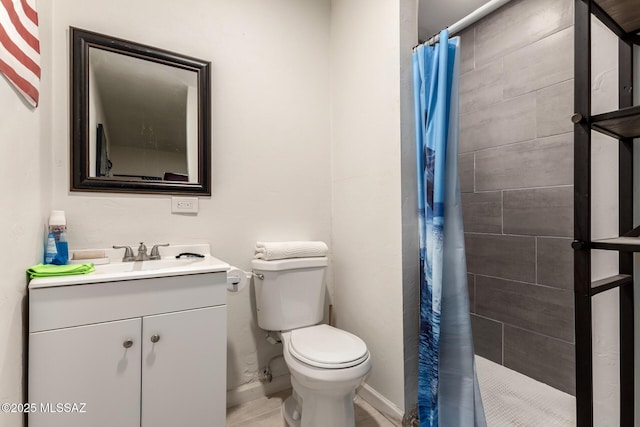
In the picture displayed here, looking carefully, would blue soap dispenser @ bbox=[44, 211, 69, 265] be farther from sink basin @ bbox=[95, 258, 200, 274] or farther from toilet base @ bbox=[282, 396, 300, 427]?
toilet base @ bbox=[282, 396, 300, 427]

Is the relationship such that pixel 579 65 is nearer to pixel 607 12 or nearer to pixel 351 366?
pixel 607 12

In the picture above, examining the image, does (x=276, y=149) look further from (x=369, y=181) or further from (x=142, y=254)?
(x=142, y=254)

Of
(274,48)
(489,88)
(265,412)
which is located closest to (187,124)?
(274,48)

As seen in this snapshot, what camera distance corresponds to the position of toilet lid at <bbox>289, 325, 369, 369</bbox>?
129cm

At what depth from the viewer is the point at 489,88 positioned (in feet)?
6.83

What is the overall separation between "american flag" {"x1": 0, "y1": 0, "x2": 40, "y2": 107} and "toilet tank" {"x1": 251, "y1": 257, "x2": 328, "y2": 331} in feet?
3.78

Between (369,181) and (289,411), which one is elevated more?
(369,181)

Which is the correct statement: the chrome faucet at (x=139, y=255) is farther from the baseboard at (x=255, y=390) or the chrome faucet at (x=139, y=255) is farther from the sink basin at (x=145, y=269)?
the baseboard at (x=255, y=390)

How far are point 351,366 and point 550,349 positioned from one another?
4.28 ft

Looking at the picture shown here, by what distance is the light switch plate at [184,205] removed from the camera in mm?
1591

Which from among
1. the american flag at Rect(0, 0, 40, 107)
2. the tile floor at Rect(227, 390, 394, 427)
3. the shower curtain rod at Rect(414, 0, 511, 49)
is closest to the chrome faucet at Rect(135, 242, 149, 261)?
the american flag at Rect(0, 0, 40, 107)

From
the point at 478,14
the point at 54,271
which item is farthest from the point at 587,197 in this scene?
the point at 54,271

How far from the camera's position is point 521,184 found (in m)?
1.91

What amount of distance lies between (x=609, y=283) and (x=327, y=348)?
1045 mm
